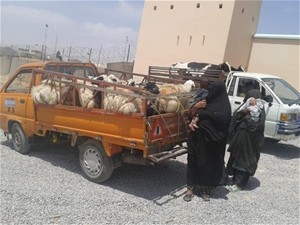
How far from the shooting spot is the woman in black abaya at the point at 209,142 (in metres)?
5.23

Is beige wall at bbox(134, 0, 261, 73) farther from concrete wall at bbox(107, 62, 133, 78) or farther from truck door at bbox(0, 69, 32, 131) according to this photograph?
truck door at bbox(0, 69, 32, 131)

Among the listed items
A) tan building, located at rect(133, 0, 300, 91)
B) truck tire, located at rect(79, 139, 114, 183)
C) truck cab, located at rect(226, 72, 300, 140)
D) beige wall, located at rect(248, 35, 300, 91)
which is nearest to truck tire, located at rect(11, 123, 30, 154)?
truck tire, located at rect(79, 139, 114, 183)

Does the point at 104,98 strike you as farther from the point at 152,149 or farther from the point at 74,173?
the point at 74,173

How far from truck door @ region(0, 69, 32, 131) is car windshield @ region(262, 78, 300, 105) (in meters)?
5.76

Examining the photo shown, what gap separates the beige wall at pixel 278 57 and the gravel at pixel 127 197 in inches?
405

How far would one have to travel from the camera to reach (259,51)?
1778 centimetres

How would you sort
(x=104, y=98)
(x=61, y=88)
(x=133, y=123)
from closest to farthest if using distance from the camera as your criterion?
(x=133, y=123) → (x=104, y=98) → (x=61, y=88)

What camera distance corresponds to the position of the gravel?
4688 mm

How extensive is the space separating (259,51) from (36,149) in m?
13.5

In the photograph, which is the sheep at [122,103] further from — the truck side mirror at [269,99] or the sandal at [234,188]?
the truck side mirror at [269,99]

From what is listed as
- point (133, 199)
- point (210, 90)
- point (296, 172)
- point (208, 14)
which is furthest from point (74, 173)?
point (208, 14)

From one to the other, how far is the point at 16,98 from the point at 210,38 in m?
12.0

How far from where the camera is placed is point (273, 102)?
861cm

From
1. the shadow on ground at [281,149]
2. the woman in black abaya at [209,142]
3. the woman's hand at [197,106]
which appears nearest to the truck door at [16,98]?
Answer: the woman's hand at [197,106]
